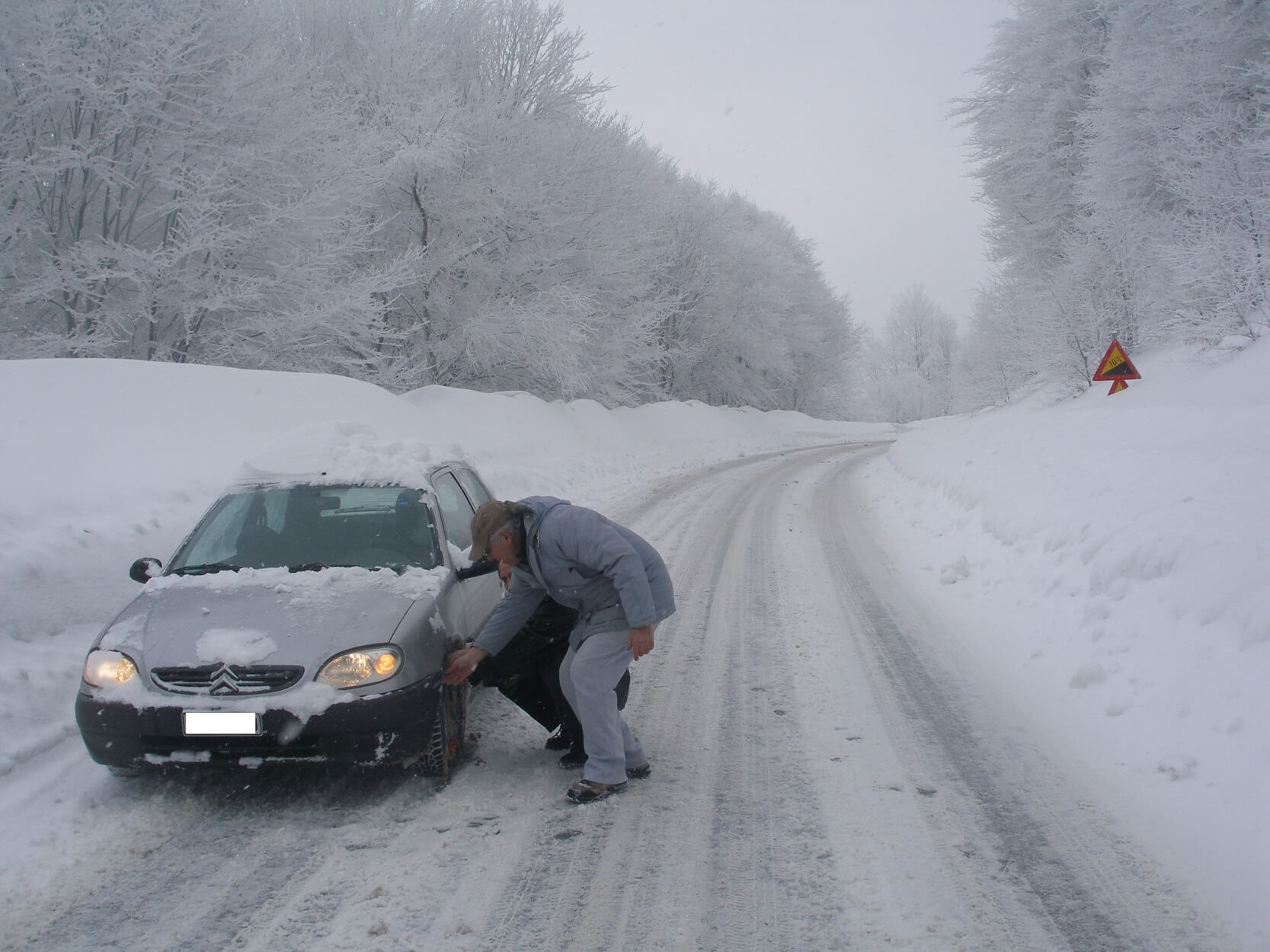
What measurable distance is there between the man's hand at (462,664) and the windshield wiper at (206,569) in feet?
4.51

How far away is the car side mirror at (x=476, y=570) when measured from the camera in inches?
175

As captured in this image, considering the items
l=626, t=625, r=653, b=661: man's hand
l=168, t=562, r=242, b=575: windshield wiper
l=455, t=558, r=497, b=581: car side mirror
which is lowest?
l=626, t=625, r=653, b=661: man's hand

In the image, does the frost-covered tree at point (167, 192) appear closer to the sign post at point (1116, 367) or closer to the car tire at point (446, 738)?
the car tire at point (446, 738)

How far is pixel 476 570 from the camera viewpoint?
4547 mm

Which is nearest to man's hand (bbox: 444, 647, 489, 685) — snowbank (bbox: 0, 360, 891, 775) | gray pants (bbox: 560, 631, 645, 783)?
gray pants (bbox: 560, 631, 645, 783)

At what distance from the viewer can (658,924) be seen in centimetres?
275

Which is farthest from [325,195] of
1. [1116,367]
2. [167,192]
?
[1116,367]

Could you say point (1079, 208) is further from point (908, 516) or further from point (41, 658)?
point (41, 658)

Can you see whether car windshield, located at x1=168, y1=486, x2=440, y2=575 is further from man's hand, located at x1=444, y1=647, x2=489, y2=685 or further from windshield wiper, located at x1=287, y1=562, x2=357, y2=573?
man's hand, located at x1=444, y1=647, x2=489, y2=685

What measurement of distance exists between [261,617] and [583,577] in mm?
1502

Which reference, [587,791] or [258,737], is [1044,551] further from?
[258,737]

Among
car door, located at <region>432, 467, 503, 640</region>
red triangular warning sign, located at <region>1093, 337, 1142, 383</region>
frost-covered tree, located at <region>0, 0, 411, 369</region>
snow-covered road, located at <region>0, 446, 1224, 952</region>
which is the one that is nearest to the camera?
snow-covered road, located at <region>0, 446, 1224, 952</region>

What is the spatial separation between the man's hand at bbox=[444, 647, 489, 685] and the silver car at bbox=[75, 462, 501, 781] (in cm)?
6

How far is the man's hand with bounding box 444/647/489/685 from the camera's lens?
3.72 metres
